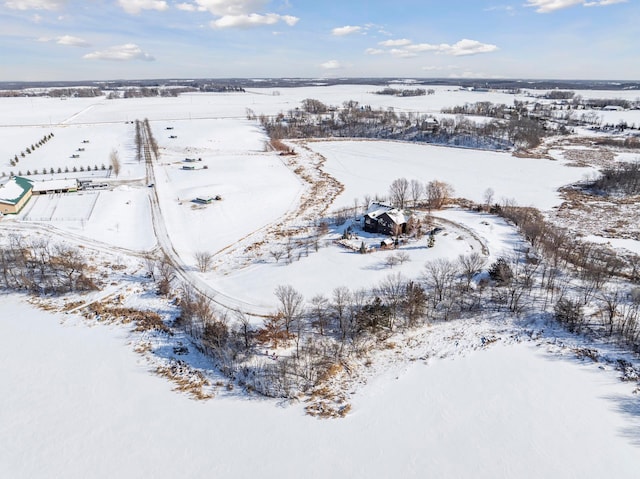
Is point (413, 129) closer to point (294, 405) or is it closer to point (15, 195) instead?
point (15, 195)

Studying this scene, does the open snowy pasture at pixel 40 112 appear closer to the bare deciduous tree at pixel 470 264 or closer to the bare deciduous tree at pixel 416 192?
the bare deciduous tree at pixel 416 192

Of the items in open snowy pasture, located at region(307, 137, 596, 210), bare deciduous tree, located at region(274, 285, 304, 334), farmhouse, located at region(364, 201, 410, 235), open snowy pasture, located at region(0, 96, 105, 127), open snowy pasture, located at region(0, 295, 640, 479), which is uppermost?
open snowy pasture, located at region(0, 96, 105, 127)

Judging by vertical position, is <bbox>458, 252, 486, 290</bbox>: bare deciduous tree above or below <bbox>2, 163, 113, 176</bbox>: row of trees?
below

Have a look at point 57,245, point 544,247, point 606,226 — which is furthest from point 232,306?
point 606,226

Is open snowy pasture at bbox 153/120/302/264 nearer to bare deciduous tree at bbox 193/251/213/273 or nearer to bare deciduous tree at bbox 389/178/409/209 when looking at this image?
bare deciduous tree at bbox 193/251/213/273

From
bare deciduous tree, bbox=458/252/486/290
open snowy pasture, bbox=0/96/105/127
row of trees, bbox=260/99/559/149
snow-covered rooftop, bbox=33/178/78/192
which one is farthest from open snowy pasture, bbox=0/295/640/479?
open snowy pasture, bbox=0/96/105/127

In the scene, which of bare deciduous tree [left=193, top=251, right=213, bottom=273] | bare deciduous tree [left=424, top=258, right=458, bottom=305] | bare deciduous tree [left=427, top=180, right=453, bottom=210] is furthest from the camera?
bare deciduous tree [left=427, top=180, right=453, bottom=210]
